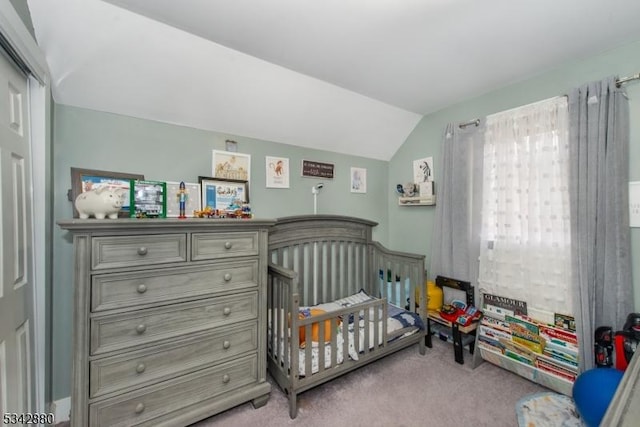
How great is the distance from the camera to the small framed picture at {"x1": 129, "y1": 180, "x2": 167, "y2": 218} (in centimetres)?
162

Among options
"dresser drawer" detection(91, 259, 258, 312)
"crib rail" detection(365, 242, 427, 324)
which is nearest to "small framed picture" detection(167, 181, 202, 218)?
"dresser drawer" detection(91, 259, 258, 312)

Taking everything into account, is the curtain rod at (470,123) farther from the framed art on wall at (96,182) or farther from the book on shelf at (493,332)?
the framed art on wall at (96,182)

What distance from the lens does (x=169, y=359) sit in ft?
4.97

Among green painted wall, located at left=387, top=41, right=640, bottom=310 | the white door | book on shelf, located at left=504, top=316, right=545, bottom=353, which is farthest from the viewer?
book on shelf, located at left=504, top=316, right=545, bottom=353

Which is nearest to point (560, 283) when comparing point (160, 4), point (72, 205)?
point (160, 4)

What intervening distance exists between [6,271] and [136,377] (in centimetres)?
79

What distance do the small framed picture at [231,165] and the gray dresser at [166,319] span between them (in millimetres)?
764

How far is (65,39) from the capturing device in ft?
4.82

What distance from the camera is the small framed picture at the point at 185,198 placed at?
1.86 metres

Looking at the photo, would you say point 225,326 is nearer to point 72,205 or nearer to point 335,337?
point 335,337

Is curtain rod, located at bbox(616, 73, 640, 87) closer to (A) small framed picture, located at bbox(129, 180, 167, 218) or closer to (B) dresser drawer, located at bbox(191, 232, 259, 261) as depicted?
(B) dresser drawer, located at bbox(191, 232, 259, 261)

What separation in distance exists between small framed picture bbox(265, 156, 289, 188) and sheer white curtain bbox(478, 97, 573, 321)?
6.29 ft

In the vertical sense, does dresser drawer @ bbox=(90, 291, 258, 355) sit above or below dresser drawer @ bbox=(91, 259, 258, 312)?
below

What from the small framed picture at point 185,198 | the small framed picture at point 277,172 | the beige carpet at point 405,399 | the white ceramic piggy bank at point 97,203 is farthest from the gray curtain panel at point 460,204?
the white ceramic piggy bank at point 97,203
